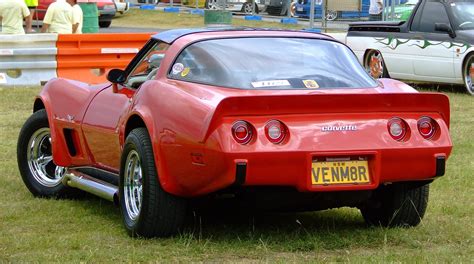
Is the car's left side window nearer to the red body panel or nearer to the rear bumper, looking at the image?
the red body panel

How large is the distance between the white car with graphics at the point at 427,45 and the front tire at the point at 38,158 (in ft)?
30.4

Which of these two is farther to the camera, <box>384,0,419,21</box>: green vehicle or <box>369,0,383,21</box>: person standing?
<box>369,0,383,21</box>: person standing

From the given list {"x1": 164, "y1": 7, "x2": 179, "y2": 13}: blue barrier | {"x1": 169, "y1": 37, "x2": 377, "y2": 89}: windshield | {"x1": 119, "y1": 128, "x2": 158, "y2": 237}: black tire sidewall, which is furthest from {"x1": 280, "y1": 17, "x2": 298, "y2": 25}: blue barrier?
{"x1": 119, "y1": 128, "x2": 158, "y2": 237}: black tire sidewall

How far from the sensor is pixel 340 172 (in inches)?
243

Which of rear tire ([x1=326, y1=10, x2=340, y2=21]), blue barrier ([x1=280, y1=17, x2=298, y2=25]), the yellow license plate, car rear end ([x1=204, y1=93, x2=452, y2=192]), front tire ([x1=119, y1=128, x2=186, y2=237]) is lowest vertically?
blue barrier ([x1=280, y1=17, x2=298, y2=25])

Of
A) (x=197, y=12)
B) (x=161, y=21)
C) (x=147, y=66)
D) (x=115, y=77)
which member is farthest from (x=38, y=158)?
(x=197, y=12)

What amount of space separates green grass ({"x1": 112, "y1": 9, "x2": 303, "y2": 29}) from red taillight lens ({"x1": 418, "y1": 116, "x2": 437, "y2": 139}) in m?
26.7

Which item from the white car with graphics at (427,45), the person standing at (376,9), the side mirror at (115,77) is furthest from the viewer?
the person standing at (376,9)

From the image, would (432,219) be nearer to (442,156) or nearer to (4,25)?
(442,156)

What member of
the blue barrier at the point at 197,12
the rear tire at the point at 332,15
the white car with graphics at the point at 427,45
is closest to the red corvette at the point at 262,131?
the white car with graphics at the point at 427,45

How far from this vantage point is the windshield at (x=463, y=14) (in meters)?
16.8

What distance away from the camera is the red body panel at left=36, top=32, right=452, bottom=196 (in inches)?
235

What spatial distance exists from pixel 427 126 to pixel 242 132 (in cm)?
122

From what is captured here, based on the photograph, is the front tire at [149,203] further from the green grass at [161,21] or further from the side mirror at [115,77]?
the green grass at [161,21]
